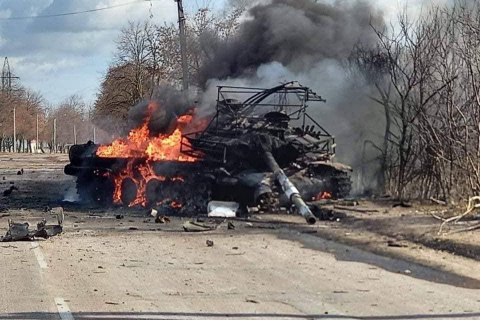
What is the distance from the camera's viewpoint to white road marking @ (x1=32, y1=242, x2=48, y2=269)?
12695 mm

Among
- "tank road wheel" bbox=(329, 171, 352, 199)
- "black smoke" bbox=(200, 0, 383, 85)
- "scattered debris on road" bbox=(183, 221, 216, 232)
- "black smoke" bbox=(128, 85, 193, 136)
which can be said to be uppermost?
"black smoke" bbox=(200, 0, 383, 85)

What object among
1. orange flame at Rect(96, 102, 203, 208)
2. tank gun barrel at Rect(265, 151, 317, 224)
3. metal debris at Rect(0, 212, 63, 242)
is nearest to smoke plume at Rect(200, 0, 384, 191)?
orange flame at Rect(96, 102, 203, 208)

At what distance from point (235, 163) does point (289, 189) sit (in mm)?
2930

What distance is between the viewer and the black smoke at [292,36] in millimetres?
32094

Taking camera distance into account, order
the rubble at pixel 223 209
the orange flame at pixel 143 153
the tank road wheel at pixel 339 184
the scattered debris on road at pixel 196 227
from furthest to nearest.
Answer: the orange flame at pixel 143 153
the tank road wheel at pixel 339 184
the rubble at pixel 223 209
the scattered debris on road at pixel 196 227

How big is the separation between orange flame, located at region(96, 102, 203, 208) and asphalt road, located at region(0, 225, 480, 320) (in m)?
8.35

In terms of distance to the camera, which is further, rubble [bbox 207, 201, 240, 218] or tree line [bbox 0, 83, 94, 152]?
tree line [bbox 0, 83, 94, 152]

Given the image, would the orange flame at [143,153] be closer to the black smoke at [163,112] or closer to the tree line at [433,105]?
the black smoke at [163,112]

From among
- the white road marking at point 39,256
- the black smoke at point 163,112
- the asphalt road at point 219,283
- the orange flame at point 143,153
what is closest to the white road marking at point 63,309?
the asphalt road at point 219,283

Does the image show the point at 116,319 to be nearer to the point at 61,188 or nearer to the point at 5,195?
the point at 5,195

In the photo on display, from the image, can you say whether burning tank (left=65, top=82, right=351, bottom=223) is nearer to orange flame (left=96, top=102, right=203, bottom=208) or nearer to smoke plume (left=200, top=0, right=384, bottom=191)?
orange flame (left=96, top=102, right=203, bottom=208)

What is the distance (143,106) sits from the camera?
2948 cm

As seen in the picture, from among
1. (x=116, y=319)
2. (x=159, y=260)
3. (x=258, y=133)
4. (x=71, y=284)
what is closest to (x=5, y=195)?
(x=258, y=133)

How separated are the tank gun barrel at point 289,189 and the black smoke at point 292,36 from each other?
33.5 feet
